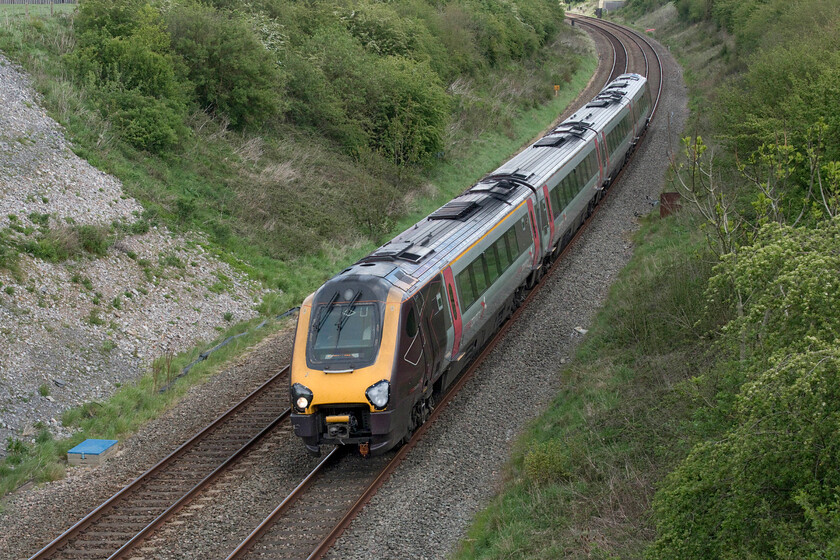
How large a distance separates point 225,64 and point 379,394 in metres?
17.7

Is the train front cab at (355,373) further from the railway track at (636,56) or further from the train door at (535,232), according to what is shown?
the railway track at (636,56)

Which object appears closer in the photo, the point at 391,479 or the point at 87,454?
the point at 391,479

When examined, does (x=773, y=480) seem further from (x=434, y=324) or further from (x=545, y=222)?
(x=545, y=222)

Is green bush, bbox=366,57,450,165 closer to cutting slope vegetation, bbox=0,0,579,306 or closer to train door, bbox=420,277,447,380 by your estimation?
cutting slope vegetation, bbox=0,0,579,306

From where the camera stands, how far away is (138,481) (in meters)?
11.6

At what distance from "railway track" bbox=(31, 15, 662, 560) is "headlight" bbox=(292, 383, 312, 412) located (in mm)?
1034

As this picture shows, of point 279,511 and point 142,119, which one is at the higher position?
point 142,119

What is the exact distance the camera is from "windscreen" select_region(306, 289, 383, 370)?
11516mm

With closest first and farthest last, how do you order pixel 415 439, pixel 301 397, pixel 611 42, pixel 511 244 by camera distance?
pixel 301 397
pixel 415 439
pixel 511 244
pixel 611 42

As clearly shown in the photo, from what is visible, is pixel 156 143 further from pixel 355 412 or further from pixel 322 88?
pixel 355 412

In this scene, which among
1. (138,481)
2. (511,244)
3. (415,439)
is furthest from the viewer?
(511,244)

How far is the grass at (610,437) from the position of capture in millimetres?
9383

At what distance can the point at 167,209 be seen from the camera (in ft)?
68.7

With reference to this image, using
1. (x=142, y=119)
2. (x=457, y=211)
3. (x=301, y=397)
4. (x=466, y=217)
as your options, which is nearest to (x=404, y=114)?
(x=142, y=119)
